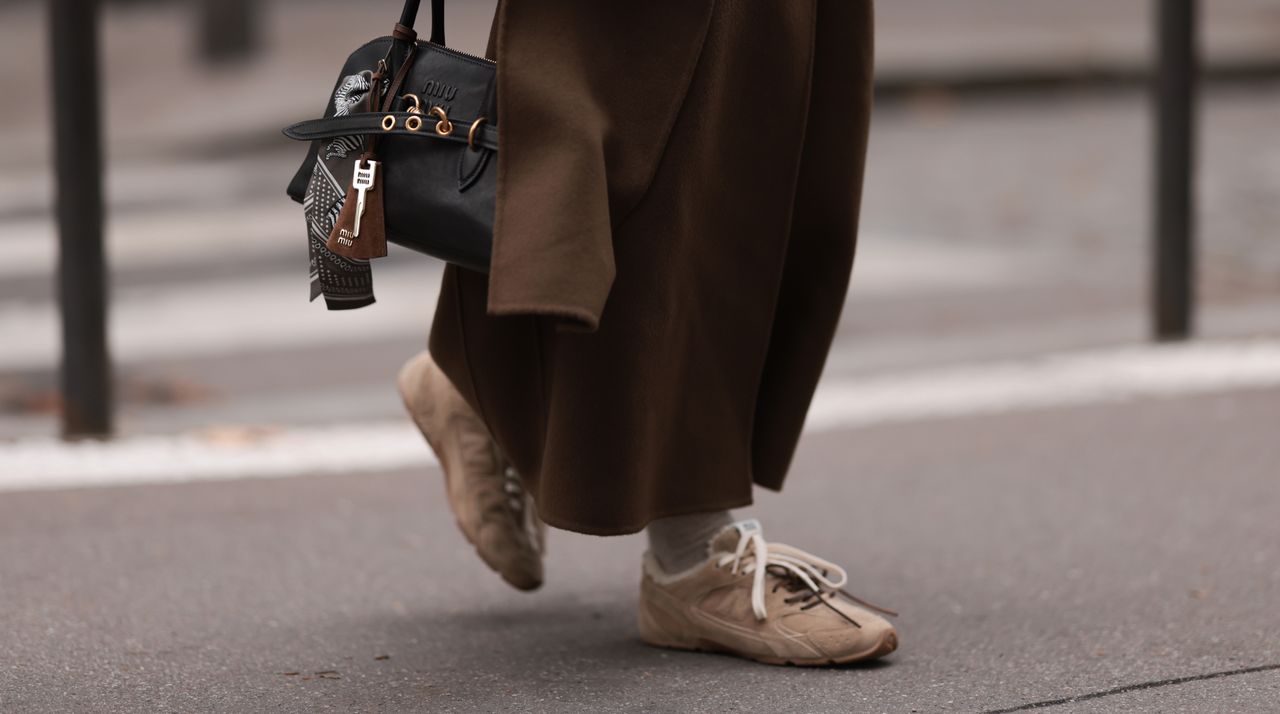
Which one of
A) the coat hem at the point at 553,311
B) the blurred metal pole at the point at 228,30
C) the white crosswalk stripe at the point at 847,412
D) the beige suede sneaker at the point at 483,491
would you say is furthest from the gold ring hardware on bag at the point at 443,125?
the blurred metal pole at the point at 228,30

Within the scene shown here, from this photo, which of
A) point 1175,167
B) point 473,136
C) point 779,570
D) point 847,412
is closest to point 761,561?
point 779,570

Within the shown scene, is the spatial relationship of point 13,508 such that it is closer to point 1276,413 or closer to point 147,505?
point 147,505

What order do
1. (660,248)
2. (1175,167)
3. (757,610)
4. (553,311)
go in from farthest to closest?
(1175,167) → (757,610) → (660,248) → (553,311)

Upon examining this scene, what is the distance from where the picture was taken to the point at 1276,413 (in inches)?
181

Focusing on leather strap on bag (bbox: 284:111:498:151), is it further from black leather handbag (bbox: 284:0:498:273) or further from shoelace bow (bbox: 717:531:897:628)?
shoelace bow (bbox: 717:531:897:628)

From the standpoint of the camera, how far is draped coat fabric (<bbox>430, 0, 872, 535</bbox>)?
94.4 inches

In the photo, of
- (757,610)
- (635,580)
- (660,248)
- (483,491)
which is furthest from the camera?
(635,580)

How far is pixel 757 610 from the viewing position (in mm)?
2775

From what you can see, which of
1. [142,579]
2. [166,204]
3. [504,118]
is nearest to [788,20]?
[504,118]

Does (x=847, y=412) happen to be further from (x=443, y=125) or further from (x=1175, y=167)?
(x=443, y=125)

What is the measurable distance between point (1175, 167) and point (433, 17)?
3.41 m

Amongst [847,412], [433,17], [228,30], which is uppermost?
[433,17]

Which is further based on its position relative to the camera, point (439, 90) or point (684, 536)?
point (684, 536)

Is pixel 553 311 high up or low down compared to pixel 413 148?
down
